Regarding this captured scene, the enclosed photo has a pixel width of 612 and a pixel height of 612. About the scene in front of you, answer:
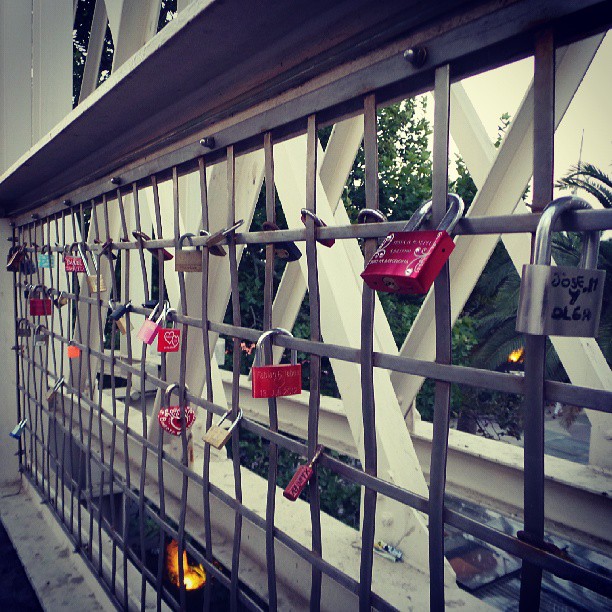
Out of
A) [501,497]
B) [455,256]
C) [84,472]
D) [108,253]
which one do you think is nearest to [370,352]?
[108,253]

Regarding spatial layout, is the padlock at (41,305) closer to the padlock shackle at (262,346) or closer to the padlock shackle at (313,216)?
the padlock shackle at (262,346)

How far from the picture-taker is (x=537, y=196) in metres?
0.54

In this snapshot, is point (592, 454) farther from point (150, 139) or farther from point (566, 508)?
point (150, 139)

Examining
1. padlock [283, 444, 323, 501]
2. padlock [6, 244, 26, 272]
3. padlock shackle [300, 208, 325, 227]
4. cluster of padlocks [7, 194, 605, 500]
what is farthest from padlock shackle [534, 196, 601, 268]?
padlock [6, 244, 26, 272]

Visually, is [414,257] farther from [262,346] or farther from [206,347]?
[206,347]

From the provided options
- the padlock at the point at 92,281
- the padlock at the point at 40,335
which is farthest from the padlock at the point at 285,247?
the padlock at the point at 40,335

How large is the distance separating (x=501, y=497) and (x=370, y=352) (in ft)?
7.20

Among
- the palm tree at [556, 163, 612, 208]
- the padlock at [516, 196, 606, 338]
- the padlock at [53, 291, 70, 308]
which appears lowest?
the padlock at [53, 291, 70, 308]

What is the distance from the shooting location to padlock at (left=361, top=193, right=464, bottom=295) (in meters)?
0.54

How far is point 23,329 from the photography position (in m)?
2.51

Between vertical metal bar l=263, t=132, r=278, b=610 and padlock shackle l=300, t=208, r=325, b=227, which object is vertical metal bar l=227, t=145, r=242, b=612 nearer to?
vertical metal bar l=263, t=132, r=278, b=610

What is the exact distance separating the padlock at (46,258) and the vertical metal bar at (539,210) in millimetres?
1980

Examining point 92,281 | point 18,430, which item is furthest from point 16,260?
point 92,281

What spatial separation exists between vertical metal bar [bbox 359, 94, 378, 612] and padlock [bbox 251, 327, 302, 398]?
0.12 m
